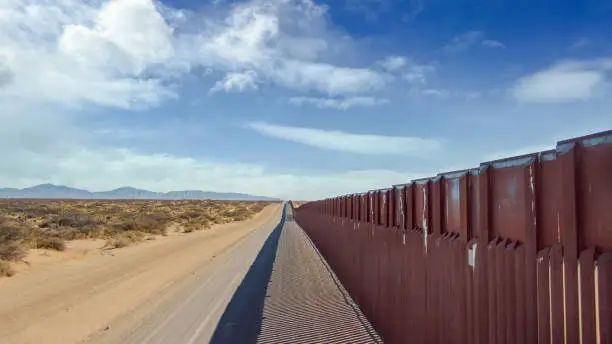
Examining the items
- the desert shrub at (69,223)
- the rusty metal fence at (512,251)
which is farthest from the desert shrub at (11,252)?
the rusty metal fence at (512,251)

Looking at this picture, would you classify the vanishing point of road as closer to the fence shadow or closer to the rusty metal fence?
the fence shadow

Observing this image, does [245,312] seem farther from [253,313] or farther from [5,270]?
[5,270]

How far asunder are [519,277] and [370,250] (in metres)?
7.41

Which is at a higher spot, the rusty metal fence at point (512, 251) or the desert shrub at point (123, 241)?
the rusty metal fence at point (512, 251)

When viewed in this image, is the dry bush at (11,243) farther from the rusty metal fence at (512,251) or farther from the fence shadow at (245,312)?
the rusty metal fence at (512,251)

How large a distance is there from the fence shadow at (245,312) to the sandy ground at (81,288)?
2.32m

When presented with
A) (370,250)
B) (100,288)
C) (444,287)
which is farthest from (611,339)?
(100,288)

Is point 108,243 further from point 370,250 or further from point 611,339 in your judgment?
point 611,339

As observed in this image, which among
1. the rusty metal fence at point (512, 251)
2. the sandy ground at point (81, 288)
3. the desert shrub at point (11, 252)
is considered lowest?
the sandy ground at point (81, 288)

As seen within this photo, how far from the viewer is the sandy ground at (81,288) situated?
10873 mm

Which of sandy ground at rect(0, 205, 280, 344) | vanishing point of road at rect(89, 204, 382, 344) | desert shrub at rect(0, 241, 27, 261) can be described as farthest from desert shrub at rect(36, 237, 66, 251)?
vanishing point of road at rect(89, 204, 382, 344)

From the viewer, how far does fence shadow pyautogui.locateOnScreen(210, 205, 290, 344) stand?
969 centimetres

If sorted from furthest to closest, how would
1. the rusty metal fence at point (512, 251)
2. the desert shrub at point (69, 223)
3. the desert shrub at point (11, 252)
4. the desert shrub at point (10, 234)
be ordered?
the desert shrub at point (69, 223) → the desert shrub at point (10, 234) → the desert shrub at point (11, 252) → the rusty metal fence at point (512, 251)

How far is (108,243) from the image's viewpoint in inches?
1194
